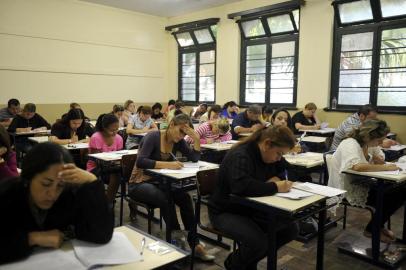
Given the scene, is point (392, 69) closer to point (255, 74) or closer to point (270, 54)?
point (270, 54)

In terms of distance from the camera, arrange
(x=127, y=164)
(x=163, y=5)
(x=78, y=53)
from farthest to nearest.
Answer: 1. (x=163, y=5)
2. (x=78, y=53)
3. (x=127, y=164)

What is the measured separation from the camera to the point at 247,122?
19.5 feet

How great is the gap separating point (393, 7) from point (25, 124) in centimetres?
671

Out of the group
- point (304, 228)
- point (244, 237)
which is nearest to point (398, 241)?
point (304, 228)

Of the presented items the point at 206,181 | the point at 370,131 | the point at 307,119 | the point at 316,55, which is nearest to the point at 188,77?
the point at 316,55

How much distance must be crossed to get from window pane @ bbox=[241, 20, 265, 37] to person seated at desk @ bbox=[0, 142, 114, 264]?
744cm

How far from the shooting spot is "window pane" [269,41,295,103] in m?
7.73

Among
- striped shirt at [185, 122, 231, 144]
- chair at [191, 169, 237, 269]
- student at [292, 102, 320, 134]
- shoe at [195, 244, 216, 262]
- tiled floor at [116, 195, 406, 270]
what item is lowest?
tiled floor at [116, 195, 406, 270]

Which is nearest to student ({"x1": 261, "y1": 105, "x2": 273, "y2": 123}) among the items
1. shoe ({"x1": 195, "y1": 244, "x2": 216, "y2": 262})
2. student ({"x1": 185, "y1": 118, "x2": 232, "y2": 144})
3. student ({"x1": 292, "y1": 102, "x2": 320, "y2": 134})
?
student ({"x1": 292, "y1": 102, "x2": 320, "y2": 134})

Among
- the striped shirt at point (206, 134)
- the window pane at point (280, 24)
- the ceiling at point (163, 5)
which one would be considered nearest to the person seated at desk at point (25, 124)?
the striped shirt at point (206, 134)

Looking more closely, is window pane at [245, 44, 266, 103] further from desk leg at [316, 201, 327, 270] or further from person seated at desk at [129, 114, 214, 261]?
desk leg at [316, 201, 327, 270]

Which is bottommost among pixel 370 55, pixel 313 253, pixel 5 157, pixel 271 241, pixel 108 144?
pixel 313 253

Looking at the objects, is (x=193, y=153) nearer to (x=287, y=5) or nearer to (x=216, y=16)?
(x=287, y=5)

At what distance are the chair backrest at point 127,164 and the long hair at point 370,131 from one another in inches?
78.4
